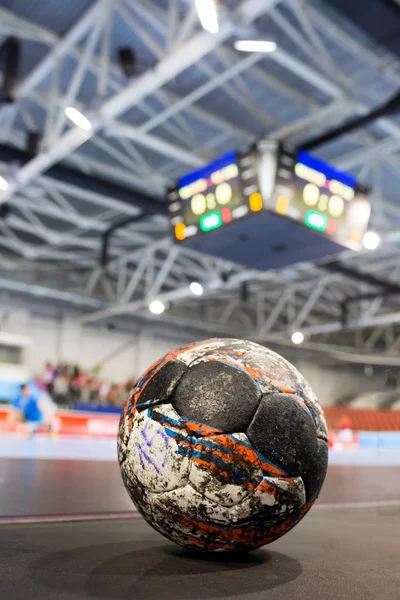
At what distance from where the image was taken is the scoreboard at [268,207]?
6914mm

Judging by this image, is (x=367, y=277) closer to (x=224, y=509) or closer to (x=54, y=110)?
(x=54, y=110)

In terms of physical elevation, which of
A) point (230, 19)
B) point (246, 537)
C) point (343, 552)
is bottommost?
point (343, 552)

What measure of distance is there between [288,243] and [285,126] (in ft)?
8.95

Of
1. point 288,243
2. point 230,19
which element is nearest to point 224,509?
point 230,19

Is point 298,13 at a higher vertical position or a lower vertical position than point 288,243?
higher

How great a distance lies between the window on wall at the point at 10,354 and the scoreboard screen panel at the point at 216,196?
44.4ft

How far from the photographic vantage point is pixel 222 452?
197cm

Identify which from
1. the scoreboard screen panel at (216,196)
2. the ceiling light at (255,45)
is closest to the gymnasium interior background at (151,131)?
the ceiling light at (255,45)

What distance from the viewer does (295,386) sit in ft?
7.32

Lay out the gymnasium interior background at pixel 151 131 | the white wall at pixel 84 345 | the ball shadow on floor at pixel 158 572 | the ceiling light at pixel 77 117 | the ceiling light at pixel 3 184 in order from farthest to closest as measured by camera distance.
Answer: the white wall at pixel 84 345, the ceiling light at pixel 3 184, the ceiling light at pixel 77 117, the gymnasium interior background at pixel 151 131, the ball shadow on floor at pixel 158 572

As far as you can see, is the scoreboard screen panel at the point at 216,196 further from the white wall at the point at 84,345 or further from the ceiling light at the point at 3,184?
the white wall at the point at 84,345

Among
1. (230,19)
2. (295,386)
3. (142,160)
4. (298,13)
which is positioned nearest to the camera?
(295,386)

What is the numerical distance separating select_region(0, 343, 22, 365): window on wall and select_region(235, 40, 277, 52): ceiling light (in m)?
16.2

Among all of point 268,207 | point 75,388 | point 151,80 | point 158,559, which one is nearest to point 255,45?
point 151,80
